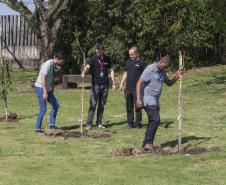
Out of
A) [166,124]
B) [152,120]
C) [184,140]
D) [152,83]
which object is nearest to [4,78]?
[166,124]

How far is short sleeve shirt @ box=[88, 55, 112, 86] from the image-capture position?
523 inches

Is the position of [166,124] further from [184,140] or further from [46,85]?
[46,85]

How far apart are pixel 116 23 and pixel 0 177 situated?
1768 cm

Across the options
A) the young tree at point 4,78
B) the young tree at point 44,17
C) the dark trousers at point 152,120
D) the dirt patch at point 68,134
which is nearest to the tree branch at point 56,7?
the young tree at point 44,17

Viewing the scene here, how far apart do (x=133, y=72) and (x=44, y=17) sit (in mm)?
9525

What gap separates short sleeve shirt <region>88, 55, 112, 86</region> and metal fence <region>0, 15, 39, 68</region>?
52.2 ft

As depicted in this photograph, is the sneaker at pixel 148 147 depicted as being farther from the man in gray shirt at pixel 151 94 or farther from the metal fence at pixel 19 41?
the metal fence at pixel 19 41

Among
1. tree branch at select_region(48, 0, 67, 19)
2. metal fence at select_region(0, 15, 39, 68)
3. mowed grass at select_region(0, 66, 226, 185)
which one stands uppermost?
tree branch at select_region(48, 0, 67, 19)

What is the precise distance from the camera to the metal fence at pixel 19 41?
2911 centimetres

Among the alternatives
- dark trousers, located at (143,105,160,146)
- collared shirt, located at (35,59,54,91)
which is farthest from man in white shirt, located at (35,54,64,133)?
dark trousers, located at (143,105,160,146)

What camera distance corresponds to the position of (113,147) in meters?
11.0

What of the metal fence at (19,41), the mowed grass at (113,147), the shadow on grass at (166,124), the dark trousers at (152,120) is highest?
the metal fence at (19,41)

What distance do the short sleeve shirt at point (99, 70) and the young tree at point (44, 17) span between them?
899 centimetres

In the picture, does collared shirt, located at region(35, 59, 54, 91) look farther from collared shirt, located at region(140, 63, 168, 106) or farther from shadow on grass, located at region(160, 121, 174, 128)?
shadow on grass, located at region(160, 121, 174, 128)
